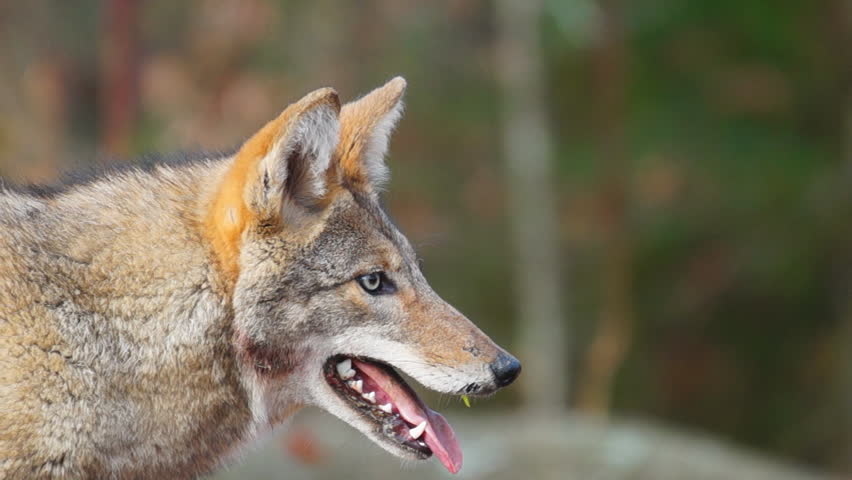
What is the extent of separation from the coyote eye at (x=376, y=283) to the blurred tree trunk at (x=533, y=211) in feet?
19.7

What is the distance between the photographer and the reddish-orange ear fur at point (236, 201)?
4.20m

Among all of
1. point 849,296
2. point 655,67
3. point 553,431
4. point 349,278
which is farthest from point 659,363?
point 349,278

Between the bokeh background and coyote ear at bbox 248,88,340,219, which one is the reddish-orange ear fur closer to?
coyote ear at bbox 248,88,340,219

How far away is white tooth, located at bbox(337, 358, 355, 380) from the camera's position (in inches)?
177

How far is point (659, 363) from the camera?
1348 centimetres

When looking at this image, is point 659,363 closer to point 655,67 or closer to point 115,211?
point 655,67

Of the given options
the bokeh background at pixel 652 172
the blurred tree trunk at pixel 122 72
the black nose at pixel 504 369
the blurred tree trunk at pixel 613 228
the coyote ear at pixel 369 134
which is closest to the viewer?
the black nose at pixel 504 369

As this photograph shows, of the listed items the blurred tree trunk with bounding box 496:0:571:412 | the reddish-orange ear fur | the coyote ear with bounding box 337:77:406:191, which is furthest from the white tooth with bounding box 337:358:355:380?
the blurred tree trunk with bounding box 496:0:571:412

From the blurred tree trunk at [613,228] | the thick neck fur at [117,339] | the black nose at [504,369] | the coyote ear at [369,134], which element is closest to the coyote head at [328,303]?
the black nose at [504,369]

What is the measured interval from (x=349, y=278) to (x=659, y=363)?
9628mm

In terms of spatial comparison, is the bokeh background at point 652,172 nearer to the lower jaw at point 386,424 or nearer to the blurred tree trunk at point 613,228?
the blurred tree trunk at point 613,228

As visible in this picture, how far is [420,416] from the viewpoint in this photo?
452 cm

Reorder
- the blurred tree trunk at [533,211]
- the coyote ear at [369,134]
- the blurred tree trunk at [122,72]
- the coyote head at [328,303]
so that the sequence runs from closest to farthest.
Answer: the coyote head at [328,303] < the coyote ear at [369,134] < the blurred tree trunk at [122,72] < the blurred tree trunk at [533,211]

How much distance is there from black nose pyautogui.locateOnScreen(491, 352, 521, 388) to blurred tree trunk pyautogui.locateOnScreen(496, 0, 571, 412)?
6.08m
